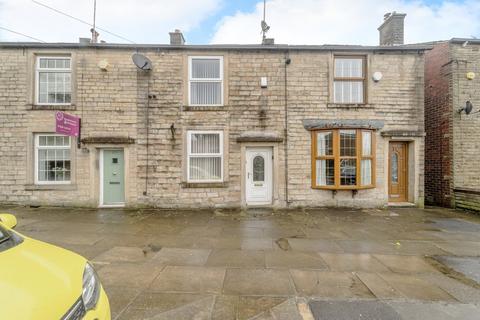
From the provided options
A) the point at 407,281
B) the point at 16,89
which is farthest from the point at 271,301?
the point at 16,89

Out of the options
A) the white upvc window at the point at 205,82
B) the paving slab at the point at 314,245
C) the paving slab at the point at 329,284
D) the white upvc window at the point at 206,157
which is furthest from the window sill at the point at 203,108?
the paving slab at the point at 329,284

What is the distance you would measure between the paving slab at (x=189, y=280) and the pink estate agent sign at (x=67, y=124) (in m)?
6.11

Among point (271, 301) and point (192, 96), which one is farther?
point (192, 96)

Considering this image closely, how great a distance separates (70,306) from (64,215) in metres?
7.10

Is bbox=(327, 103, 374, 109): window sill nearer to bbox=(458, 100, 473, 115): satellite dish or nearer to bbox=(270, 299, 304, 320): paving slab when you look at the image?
bbox=(458, 100, 473, 115): satellite dish

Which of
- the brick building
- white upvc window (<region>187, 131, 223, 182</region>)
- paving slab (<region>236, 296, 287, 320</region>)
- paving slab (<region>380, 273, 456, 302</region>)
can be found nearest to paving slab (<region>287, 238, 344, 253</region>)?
paving slab (<region>380, 273, 456, 302</region>)

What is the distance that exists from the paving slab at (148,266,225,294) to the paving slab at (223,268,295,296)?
5.8 inches

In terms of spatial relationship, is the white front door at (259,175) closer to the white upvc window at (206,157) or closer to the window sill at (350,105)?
the white upvc window at (206,157)

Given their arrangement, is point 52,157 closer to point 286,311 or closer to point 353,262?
point 286,311

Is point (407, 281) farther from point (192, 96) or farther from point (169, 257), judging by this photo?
point (192, 96)

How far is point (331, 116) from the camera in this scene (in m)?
8.95

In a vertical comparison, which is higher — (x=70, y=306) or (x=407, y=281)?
(x=70, y=306)

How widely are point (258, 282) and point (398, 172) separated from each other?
8.21 meters

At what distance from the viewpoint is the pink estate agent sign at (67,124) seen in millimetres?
7488
